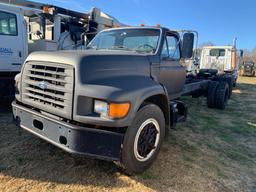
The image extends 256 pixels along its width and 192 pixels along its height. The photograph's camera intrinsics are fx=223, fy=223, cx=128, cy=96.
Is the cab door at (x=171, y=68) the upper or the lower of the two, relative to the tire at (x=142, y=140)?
upper

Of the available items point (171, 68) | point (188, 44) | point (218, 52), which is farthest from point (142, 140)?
point (218, 52)

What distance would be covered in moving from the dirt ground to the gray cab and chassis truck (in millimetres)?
309

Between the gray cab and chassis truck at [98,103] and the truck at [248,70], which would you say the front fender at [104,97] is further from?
the truck at [248,70]

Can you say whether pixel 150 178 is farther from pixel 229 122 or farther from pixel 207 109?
pixel 207 109

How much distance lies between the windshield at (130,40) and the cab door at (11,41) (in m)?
2.59

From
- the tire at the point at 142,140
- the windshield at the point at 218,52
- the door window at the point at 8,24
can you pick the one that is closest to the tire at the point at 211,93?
the tire at the point at 142,140

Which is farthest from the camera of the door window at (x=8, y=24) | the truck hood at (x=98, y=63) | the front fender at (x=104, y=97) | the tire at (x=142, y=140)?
the door window at (x=8, y=24)

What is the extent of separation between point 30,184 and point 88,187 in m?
0.69

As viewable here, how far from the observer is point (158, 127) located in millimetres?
3152

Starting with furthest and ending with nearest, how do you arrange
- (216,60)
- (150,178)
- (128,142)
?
(216,60), (150,178), (128,142)

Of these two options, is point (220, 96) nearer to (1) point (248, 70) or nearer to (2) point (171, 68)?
(2) point (171, 68)

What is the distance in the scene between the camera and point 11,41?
18.1 feet

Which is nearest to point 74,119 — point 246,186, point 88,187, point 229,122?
point 88,187

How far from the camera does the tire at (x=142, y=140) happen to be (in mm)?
2656
